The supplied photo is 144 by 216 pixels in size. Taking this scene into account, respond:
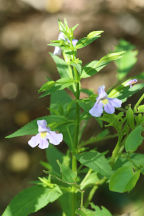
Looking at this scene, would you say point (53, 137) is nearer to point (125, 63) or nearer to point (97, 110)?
point (97, 110)

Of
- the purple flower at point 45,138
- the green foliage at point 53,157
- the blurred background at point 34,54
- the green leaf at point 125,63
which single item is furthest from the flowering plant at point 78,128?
the blurred background at point 34,54

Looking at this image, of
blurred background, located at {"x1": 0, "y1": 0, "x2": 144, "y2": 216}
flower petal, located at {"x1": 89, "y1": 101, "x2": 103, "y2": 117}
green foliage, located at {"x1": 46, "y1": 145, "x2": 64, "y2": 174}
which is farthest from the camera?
blurred background, located at {"x1": 0, "y1": 0, "x2": 144, "y2": 216}

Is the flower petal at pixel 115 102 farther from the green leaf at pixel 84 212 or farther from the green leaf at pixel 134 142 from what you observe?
the green leaf at pixel 84 212

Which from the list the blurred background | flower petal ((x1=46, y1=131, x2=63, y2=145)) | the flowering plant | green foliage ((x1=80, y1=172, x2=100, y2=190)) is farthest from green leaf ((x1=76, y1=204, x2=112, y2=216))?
the blurred background

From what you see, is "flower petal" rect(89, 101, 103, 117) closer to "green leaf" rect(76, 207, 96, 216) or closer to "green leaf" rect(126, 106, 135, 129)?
"green leaf" rect(126, 106, 135, 129)

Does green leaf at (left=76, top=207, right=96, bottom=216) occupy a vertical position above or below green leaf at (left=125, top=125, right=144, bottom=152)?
below
